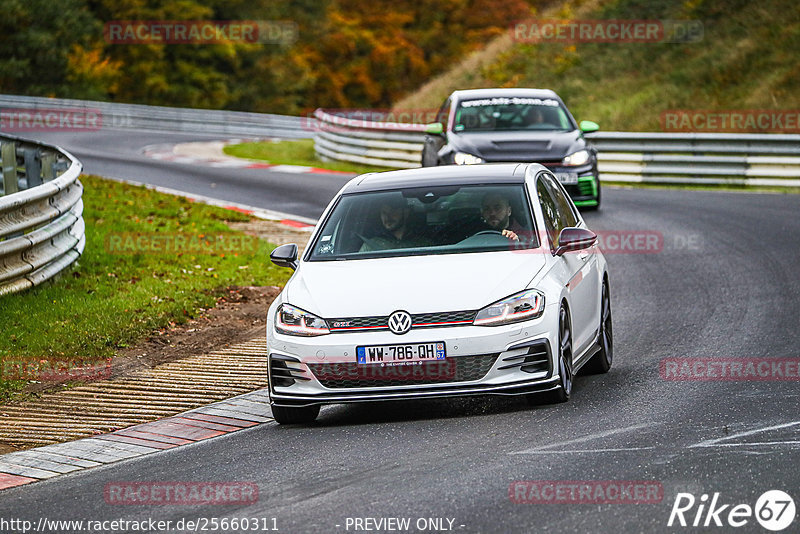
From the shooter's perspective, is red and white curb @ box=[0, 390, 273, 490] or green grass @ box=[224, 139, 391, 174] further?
green grass @ box=[224, 139, 391, 174]

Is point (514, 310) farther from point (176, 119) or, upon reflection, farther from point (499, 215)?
point (176, 119)

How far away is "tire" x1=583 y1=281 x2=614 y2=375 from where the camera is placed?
9.77m

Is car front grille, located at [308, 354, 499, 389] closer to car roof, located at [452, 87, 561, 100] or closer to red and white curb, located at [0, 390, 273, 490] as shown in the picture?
red and white curb, located at [0, 390, 273, 490]

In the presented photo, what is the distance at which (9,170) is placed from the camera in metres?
15.3

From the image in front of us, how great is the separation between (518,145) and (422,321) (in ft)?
36.0

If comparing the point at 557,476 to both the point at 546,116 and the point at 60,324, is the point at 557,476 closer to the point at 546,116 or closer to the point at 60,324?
the point at 60,324

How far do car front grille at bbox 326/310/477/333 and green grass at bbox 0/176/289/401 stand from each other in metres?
3.14

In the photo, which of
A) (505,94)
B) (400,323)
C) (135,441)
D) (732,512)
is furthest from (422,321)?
(505,94)

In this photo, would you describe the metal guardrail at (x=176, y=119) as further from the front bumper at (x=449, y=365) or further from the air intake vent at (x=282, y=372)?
the front bumper at (x=449, y=365)

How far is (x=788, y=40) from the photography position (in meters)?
34.4

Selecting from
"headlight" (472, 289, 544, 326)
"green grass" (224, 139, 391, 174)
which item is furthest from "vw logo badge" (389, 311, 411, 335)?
"green grass" (224, 139, 391, 174)

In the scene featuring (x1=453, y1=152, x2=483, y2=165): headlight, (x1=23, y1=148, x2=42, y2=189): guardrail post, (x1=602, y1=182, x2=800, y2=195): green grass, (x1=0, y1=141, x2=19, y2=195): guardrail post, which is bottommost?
(x1=602, y1=182, x2=800, y2=195): green grass

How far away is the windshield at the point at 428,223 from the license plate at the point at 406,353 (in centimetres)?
106

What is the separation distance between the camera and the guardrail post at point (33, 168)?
16.9 meters
